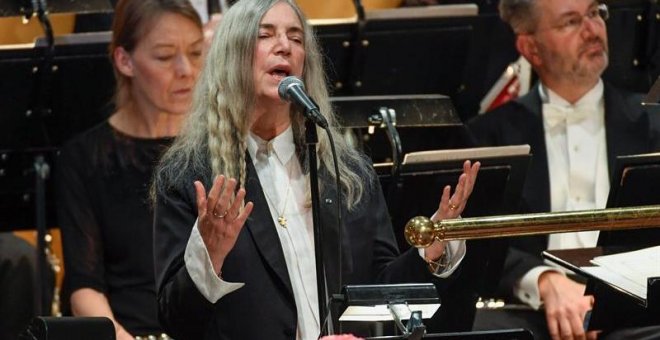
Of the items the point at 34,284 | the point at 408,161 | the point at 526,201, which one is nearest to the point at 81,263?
the point at 34,284

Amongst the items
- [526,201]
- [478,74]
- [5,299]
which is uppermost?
[478,74]

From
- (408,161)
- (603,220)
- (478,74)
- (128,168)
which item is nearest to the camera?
(603,220)

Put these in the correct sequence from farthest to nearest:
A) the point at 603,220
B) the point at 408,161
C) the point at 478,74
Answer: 1. the point at 478,74
2. the point at 408,161
3. the point at 603,220

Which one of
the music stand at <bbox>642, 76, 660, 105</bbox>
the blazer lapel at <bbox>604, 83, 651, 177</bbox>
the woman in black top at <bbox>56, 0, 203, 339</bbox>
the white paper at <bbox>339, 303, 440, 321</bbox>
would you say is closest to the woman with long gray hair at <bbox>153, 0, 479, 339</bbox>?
the music stand at <bbox>642, 76, 660, 105</bbox>

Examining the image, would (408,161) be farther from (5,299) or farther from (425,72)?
(5,299)

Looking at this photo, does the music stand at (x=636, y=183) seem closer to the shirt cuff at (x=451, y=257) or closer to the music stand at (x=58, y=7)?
the shirt cuff at (x=451, y=257)

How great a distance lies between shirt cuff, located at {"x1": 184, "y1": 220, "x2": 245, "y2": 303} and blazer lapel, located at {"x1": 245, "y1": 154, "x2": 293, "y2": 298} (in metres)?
0.22

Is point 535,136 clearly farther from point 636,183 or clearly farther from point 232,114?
point 232,114

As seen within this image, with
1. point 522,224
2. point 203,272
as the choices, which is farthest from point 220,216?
point 522,224

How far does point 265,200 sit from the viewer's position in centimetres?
359

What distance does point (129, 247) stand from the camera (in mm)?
4441

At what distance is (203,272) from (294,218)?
1.45ft

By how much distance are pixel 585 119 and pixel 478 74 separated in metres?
0.55

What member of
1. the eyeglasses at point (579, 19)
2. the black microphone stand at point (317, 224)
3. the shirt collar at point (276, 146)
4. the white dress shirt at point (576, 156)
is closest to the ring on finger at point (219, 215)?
the black microphone stand at point (317, 224)
